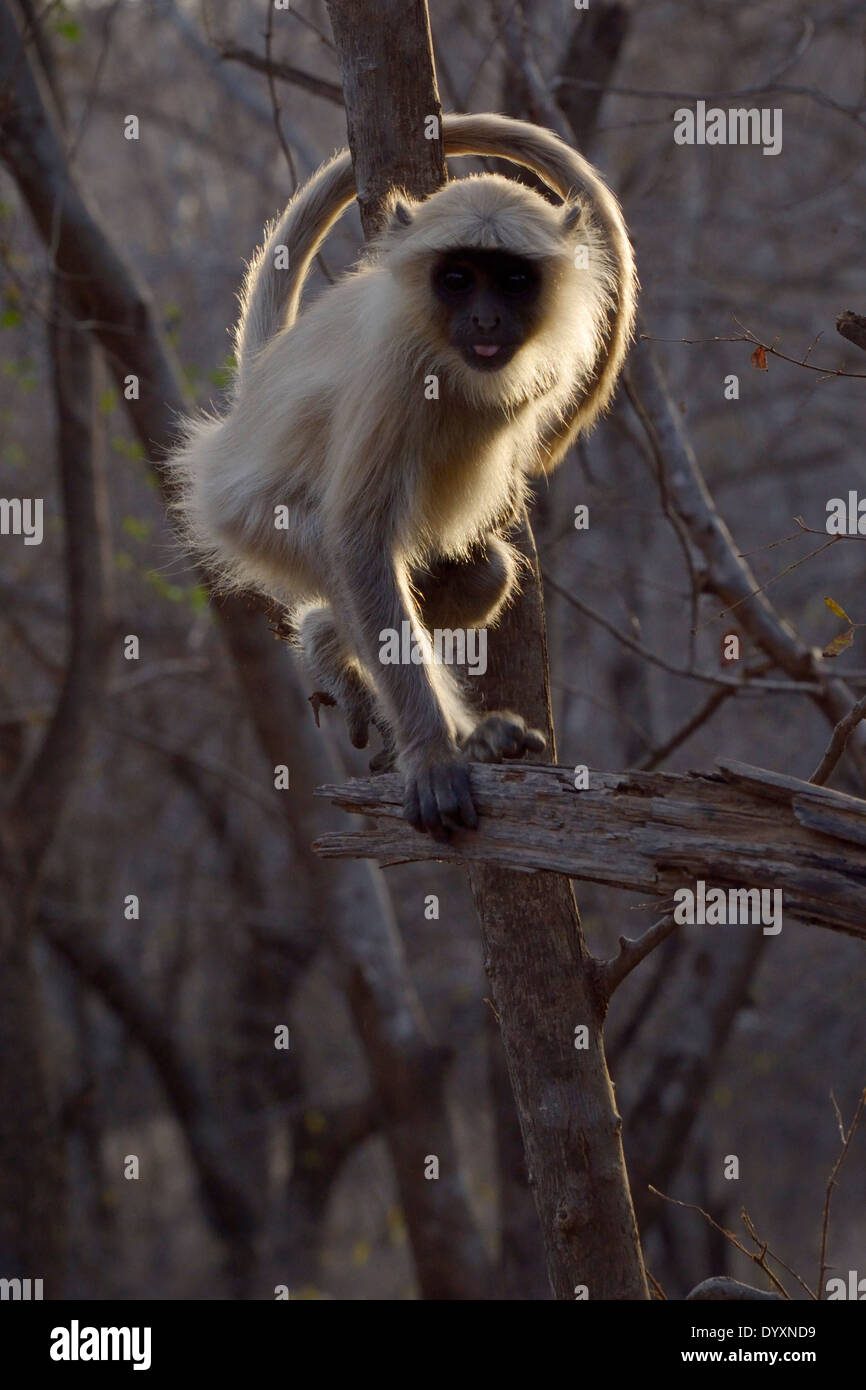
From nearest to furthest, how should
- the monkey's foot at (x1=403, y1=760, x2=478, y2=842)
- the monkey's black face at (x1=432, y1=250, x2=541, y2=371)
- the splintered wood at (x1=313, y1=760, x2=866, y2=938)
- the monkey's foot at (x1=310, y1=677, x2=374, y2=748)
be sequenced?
the splintered wood at (x1=313, y1=760, x2=866, y2=938) < the monkey's foot at (x1=403, y1=760, x2=478, y2=842) < the monkey's black face at (x1=432, y1=250, x2=541, y2=371) < the monkey's foot at (x1=310, y1=677, x2=374, y2=748)

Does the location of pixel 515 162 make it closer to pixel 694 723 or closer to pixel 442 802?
pixel 442 802

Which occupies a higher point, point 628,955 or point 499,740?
point 499,740

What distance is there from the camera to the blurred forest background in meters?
9.73

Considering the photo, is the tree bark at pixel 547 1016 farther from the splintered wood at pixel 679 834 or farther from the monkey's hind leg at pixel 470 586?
the splintered wood at pixel 679 834

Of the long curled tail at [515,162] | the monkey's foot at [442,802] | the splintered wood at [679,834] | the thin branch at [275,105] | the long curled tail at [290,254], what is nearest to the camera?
the splintered wood at [679,834]

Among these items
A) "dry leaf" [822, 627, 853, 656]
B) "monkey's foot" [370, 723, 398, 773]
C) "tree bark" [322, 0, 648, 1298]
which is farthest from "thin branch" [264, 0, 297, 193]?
"dry leaf" [822, 627, 853, 656]

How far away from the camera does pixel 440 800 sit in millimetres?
3812

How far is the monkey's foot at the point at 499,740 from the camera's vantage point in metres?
4.18

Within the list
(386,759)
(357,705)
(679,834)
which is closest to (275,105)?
(357,705)

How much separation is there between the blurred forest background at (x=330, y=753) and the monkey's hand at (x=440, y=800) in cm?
482

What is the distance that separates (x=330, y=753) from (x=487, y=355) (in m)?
5.08

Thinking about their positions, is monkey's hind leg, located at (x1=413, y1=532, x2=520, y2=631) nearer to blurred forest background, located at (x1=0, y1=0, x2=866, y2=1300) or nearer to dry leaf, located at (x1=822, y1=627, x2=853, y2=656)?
dry leaf, located at (x1=822, y1=627, x2=853, y2=656)

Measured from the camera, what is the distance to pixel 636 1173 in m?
9.70

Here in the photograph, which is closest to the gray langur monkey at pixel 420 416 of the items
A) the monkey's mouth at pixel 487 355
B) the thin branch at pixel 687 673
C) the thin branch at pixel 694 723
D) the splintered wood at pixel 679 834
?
the monkey's mouth at pixel 487 355
